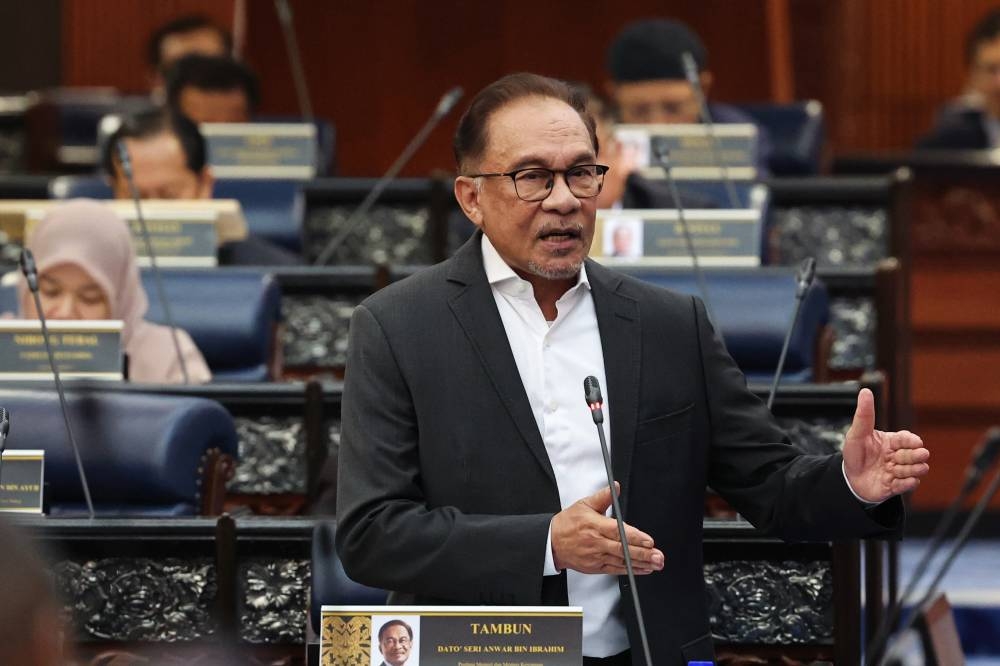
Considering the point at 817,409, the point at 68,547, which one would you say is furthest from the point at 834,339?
the point at 68,547

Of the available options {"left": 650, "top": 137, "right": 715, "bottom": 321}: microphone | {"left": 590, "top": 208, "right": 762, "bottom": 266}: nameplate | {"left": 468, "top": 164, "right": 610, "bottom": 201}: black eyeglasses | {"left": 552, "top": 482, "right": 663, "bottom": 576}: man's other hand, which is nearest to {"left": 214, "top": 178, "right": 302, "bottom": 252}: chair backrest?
{"left": 590, "top": 208, "right": 762, "bottom": 266}: nameplate

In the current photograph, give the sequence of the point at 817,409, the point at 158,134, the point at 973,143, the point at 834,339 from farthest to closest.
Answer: the point at 973,143
the point at 158,134
the point at 834,339
the point at 817,409

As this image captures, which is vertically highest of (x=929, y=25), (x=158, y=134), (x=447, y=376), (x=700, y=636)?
(x=929, y=25)

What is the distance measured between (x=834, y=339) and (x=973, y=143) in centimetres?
302

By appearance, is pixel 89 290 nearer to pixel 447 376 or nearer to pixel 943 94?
pixel 447 376

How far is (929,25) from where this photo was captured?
9625mm

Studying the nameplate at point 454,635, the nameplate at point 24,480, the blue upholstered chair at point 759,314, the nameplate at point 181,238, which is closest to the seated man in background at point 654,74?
the blue upholstered chair at point 759,314

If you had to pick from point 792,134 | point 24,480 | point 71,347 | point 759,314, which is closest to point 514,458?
point 24,480

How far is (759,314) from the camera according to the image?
4598 mm

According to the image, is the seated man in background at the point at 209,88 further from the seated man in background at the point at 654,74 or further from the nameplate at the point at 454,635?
the nameplate at the point at 454,635

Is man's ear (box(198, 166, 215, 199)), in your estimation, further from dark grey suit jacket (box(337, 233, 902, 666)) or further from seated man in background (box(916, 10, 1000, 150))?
seated man in background (box(916, 10, 1000, 150))

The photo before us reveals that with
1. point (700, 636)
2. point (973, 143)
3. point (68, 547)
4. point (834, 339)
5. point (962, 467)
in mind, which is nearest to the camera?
point (700, 636)

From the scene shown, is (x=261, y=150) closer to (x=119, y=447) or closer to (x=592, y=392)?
(x=119, y=447)

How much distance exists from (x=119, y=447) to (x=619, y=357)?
1.26 metres
